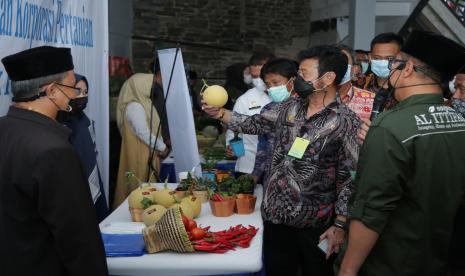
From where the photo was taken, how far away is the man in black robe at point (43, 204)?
1754mm

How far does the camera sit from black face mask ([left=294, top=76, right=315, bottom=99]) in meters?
2.67

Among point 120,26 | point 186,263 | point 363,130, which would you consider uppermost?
point 120,26

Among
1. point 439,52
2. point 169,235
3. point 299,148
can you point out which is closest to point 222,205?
point 299,148

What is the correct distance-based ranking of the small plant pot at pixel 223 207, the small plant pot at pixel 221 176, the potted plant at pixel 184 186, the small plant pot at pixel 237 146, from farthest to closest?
the small plant pot at pixel 237 146 < the small plant pot at pixel 221 176 < the potted plant at pixel 184 186 < the small plant pot at pixel 223 207

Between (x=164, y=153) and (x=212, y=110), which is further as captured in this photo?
(x=164, y=153)

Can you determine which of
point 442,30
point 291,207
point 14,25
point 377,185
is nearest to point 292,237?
point 291,207

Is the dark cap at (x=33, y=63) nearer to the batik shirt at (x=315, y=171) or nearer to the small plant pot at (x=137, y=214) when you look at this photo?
the small plant pot at (x=137, y=214)

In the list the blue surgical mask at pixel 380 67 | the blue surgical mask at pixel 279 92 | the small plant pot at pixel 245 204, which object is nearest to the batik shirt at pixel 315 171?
the small plant pot at pixel 245 204

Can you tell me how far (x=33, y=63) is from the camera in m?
1.99

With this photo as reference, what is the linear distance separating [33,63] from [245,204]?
142 cm

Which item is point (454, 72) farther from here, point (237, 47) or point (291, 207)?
point (237, 47)

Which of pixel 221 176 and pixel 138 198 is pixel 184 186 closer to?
pixel 221 176

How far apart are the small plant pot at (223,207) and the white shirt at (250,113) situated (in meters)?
1.30

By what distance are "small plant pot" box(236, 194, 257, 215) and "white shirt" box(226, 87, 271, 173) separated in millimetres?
1241
